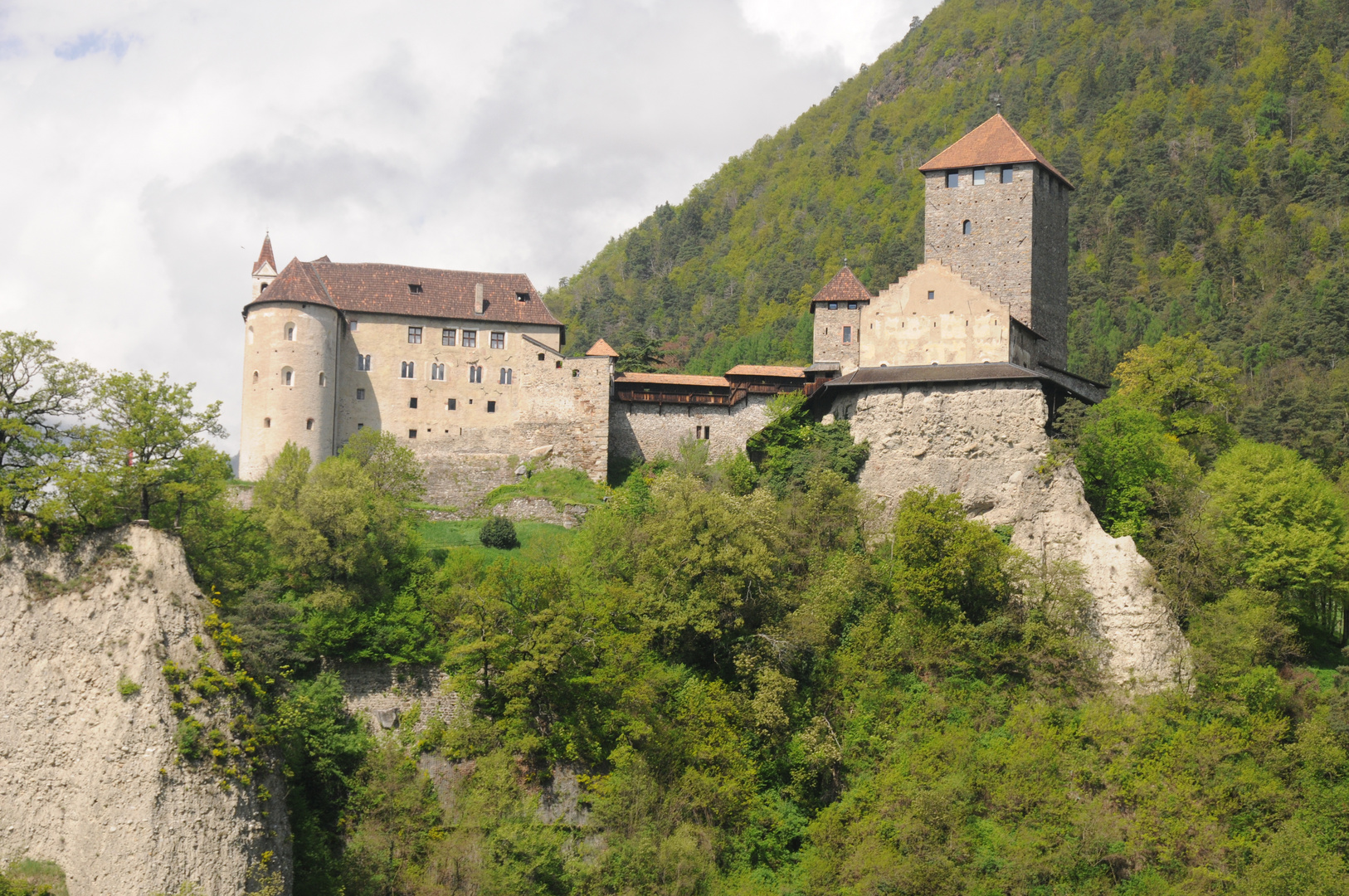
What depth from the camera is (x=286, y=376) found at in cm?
5716

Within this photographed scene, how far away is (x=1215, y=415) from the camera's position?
59.3 m

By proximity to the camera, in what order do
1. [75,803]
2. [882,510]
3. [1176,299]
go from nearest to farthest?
[75,803]
[882,510]
[1176,299]

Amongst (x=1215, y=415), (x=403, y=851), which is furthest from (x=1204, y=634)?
(x=403, y=851)

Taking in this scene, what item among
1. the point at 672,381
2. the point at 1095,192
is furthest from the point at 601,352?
the point at 1095,192

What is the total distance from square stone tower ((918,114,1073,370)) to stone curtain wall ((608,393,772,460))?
1117 centimetres

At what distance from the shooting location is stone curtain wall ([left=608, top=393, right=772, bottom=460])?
6084 cm

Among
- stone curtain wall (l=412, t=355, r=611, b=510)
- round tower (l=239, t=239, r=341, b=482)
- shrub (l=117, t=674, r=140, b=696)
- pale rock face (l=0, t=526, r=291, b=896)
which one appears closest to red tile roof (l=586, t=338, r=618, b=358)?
stone curtain wall (l=412, t=355, r=611, b=510)

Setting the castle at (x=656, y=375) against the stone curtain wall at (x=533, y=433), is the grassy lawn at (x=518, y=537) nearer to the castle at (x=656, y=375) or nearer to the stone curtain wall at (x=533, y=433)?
the castle at (x=656, y=375)

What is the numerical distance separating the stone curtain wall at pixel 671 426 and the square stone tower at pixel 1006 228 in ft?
36.6

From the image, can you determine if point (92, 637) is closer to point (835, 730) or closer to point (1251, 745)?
point (835, 730)

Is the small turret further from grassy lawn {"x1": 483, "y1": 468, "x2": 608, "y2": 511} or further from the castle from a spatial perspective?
grassy lawn {"x1": 483, "y1": 468, "x2": 608, "y2": 511}

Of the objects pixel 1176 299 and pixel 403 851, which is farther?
pixel 1176 299

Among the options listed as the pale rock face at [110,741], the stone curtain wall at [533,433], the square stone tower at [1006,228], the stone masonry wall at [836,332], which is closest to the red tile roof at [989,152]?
the square stone tower at [1006,228]

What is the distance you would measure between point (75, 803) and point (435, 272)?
108 feet
